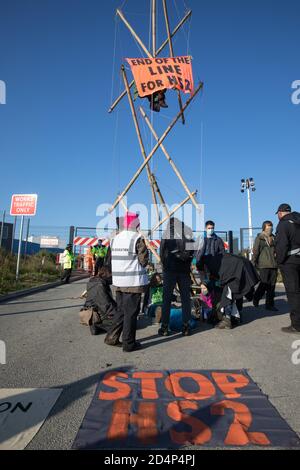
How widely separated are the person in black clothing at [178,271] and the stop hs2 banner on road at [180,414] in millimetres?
1811

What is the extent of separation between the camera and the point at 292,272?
Result: 510cm

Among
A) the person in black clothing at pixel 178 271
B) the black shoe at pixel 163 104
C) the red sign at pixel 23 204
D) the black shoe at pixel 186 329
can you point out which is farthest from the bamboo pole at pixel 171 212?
the red sign at pixel 23 204

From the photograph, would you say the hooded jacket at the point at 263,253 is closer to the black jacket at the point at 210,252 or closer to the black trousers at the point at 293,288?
the black jacket at the point at 210,252

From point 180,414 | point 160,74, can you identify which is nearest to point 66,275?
point 160,74

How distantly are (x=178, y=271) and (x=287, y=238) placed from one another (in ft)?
6.27

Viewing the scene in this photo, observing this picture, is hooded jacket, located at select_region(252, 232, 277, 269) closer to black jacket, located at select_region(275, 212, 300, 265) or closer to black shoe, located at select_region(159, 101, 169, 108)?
black jacket, located at select_region(275, 212, 300, 265)

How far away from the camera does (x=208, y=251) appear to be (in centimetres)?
629

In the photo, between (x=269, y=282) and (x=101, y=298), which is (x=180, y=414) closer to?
(x=101, y=298)

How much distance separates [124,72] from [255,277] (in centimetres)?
692

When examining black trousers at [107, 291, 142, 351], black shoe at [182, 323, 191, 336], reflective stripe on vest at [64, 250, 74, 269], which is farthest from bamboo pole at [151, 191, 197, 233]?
reflective stripe on vest at [64, 250, 74, 269]

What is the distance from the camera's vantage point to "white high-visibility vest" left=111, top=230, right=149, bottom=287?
4.31 meters

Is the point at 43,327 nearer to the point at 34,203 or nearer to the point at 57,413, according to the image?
the point at 57,413

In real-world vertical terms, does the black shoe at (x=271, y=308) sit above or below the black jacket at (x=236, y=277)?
below

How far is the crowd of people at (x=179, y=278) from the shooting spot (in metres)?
4.34
